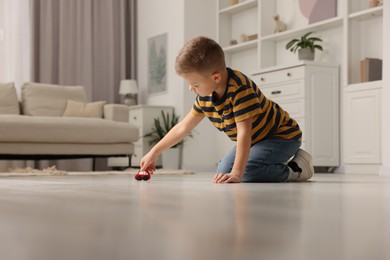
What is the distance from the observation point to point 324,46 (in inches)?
224

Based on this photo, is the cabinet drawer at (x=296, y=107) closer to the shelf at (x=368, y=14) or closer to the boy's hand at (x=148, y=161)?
the shelf at (x=368, y=14)

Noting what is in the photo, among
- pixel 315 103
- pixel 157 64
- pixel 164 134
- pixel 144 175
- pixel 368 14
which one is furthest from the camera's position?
pixel 157 64

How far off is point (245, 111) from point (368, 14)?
10.3 feet

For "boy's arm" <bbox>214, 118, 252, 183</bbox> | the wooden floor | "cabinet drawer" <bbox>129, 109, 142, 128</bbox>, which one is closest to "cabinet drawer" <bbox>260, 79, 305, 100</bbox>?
"cabinet drawer" <bbox>129, 109, 142, 128</bbox>

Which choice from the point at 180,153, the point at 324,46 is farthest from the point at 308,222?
the point at 180,153

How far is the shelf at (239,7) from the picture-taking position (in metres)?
6.38

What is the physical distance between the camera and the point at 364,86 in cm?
496

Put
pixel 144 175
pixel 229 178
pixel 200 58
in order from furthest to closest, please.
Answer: pixel 144 175, pixel 229 178, pixel 200 58

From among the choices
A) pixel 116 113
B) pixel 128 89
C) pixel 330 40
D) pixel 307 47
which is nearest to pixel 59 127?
pixel 116 113

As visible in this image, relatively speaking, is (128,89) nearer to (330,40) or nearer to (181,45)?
(181,45)

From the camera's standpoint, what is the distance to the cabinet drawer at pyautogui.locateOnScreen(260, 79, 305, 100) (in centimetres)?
536

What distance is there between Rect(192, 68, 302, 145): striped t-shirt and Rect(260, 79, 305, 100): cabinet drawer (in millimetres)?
2719

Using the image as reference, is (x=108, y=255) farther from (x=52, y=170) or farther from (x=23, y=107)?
(x=23, y=107)

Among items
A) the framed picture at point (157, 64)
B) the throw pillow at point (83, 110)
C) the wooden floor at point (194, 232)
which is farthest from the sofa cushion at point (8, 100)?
the wooden floor at point (194, 232)
